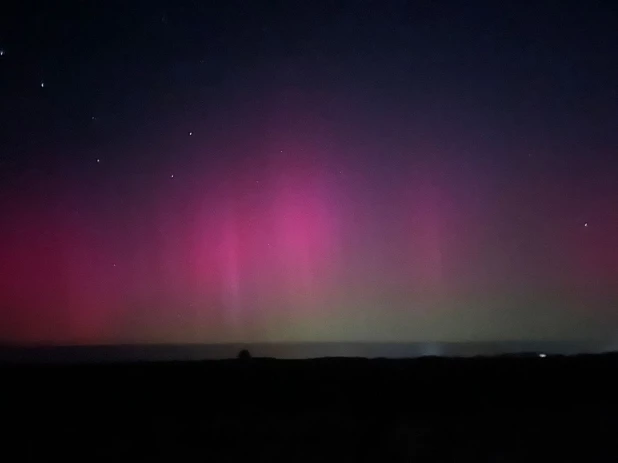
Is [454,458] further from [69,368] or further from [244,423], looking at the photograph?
[69,368]

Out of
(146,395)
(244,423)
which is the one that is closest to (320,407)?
(244,423)

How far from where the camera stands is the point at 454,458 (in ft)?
10.8

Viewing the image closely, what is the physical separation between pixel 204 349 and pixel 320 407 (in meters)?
1.56

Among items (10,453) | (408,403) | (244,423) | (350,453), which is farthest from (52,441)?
(408,403)

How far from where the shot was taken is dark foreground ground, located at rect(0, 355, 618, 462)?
11.2 ft

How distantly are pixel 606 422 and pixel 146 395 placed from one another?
8.58 feet

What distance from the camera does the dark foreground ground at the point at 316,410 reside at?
3.40m

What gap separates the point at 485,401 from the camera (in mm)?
3908

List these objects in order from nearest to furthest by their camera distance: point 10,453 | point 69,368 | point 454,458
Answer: point 454,458 → point 10,453 → point 69,368

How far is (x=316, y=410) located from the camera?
12.7ft

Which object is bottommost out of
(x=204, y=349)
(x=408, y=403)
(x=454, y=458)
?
(x=454, y=458)

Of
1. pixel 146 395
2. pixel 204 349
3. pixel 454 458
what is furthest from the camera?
pixel 204 349

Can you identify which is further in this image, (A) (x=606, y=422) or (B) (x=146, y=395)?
(B) (x=146, y=395)

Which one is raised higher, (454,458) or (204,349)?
(204,349)
